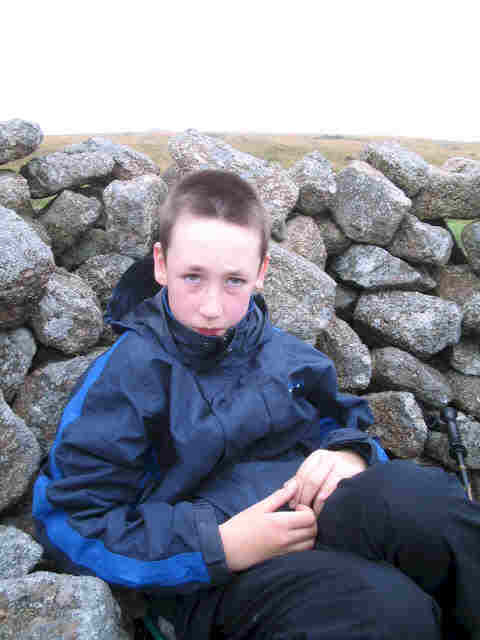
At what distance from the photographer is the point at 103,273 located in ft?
12.9

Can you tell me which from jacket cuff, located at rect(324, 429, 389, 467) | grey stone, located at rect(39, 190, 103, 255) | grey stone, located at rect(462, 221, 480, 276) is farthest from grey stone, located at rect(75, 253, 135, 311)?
grey stone, located at rect(462, 221, 480, 276)

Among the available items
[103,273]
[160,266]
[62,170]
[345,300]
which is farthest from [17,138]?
[345,300]

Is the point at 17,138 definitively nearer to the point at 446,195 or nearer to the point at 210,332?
the point at 210,332

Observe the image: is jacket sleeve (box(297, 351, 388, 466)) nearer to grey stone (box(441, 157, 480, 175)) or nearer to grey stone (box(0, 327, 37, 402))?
grey stone (box(0, 327, 37, 402))

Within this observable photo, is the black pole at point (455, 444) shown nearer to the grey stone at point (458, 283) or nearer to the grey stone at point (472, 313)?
the grey stone at point (472, 313)

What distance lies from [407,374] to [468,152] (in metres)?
4.21

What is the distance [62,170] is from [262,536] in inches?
131

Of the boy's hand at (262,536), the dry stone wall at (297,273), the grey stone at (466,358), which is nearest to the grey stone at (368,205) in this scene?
the dry stone wall at (297,273)

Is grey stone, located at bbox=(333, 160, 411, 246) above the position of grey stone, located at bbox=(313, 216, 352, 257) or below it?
above

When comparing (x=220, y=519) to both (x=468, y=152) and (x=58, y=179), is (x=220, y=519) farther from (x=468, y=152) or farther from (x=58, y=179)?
(x=468, y=152)

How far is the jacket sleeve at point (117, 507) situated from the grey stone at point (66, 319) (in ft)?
3.14

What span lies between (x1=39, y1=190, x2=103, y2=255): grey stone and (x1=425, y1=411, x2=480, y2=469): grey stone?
3.74 metres

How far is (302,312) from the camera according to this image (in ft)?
13.5

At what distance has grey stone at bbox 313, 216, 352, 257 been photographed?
4903mm
